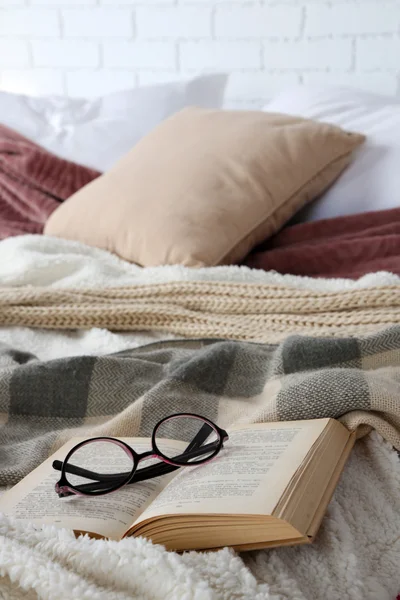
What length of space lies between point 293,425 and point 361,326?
1.11 feet

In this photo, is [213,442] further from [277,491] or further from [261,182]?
[261,182]

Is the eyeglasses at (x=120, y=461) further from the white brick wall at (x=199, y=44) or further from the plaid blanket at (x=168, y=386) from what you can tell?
the white brick wall at (x=199, y=44)

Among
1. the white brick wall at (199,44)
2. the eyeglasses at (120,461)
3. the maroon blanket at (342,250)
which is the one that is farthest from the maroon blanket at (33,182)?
the eyeglasses at (120,461)

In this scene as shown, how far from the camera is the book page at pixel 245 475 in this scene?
473 millimetres

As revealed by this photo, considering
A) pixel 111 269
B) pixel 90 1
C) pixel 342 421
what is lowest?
pixel 111 269

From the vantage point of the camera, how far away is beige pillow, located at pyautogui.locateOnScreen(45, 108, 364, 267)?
4.01ft

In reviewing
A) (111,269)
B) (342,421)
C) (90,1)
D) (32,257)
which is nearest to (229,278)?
(111,269)

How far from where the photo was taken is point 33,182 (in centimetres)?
161

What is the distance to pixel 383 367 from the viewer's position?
758 millimetres

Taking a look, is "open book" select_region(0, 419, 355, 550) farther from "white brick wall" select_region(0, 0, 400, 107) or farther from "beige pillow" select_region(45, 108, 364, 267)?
"white brick wall" select_region(0, 0, 400, 107)

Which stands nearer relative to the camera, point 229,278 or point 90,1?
point 229,278

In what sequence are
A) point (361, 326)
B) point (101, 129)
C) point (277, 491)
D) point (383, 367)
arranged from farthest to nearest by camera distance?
point (101, 129) → point (361, 326) → point (383, 367) → point (277, 491)

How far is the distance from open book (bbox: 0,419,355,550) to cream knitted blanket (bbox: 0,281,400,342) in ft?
1.09

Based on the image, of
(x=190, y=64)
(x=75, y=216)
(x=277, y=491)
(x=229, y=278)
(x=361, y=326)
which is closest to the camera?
(x=277, y=491)
